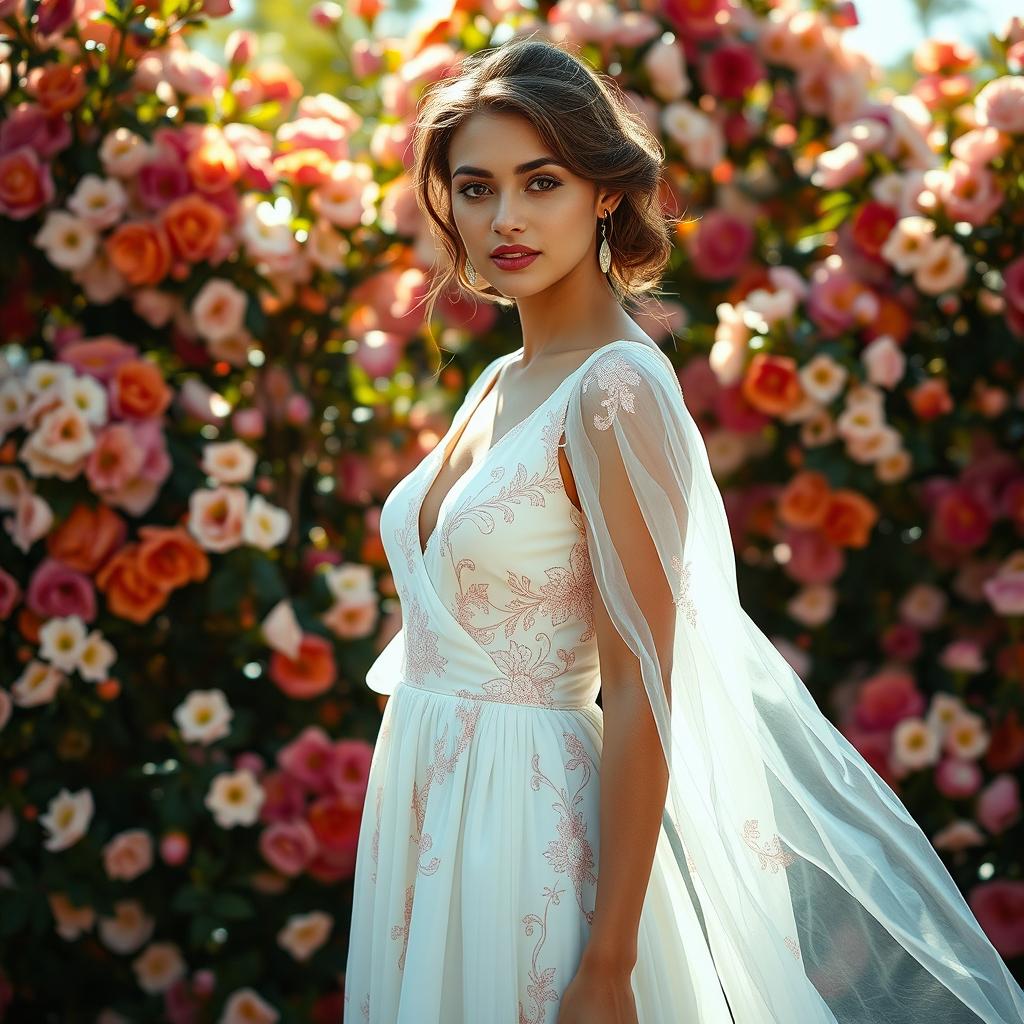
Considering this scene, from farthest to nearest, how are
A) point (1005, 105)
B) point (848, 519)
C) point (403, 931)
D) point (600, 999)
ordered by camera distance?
point (848, 519), point (1005, 105), point (403, 931), point (600, 999)

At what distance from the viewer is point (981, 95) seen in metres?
2.88

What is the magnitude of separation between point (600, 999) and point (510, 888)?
174mm

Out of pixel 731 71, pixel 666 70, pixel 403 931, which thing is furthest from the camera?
pixel 731 71

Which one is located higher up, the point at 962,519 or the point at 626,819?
the point at 962,519

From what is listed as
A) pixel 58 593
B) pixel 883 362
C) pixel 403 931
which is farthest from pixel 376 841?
pixel 883 362

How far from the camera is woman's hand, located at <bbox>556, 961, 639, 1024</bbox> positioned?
1.46 m

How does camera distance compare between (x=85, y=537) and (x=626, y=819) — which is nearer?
(x=626, y=819)

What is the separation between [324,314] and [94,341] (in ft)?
1.83

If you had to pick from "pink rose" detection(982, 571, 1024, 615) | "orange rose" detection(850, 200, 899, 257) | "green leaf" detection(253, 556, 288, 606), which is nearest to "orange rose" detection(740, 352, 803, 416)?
"orange rose" detection(850, 200, 899, 257)

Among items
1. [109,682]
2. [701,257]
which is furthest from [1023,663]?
[109,682]

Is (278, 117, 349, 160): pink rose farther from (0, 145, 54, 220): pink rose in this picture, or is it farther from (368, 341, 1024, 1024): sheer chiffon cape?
(368, 341, 1024, 1024): sheer chiffon cape

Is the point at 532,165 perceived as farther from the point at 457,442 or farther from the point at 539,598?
the point at 539,598

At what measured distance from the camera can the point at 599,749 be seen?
1.65m

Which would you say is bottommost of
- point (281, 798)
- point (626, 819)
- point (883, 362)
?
point (281, 798)
